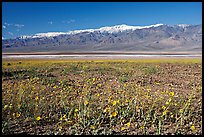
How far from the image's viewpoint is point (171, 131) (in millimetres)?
4695

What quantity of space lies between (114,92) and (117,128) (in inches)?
122

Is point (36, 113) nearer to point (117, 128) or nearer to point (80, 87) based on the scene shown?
point (117, 128)

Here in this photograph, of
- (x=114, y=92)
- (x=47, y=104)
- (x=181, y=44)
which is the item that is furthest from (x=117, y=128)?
(x=181, y=44)

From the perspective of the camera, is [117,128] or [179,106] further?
[179,106]

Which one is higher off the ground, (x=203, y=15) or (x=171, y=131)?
(x=203, y=15)

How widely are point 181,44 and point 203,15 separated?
141344 millimetres

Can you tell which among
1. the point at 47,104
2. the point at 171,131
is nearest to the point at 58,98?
the point at 47,104

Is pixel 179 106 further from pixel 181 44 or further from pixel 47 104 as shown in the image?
pixel 181 44

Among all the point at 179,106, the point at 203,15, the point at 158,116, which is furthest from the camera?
the point at 179,106

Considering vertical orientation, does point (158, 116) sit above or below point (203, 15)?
below

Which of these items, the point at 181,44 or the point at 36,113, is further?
the point at 181,44

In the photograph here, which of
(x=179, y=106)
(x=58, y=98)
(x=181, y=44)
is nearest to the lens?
(x=179, y=106)

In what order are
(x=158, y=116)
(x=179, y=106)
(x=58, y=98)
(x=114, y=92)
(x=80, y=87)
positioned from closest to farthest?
1. (x=158, y=116)
2. (x=179, y=106)
3. (x=58, y=98)
4. (x=114, y=92)
5. (x=80, y=87)

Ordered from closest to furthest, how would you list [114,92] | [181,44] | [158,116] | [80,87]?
[158,116] < [114,92] < [80,87] < [181,44]
